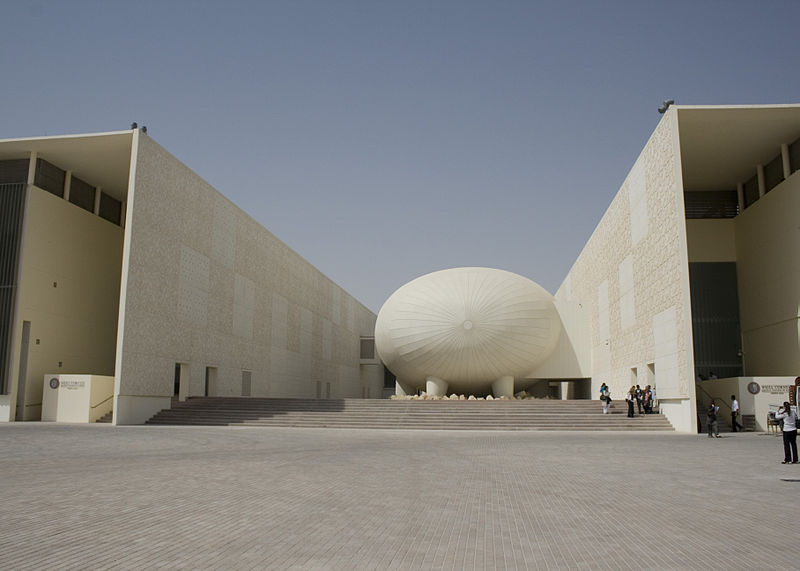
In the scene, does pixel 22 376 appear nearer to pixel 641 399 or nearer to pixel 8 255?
pixel 8 255

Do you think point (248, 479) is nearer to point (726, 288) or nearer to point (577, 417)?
point (577, 417)

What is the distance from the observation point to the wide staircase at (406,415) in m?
20.9

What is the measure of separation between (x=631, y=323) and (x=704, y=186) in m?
8.27

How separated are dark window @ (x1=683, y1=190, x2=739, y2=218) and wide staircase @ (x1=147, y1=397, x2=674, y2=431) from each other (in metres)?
11.0

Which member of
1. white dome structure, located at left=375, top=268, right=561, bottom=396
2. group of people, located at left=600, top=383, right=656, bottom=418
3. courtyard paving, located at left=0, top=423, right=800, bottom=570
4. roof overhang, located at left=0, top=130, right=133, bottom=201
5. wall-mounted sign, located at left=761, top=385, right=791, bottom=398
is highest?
roof overhang, located at left=0, top=130, right=133, bottom=201

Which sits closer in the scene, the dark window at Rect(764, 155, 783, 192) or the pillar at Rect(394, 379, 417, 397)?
the dark window at Rect(764, 155, 783, 192)

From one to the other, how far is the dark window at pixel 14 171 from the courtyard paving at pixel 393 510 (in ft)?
52.0

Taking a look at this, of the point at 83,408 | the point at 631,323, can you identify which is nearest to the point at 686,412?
the point at 631,323

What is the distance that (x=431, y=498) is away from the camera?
691 centimetres

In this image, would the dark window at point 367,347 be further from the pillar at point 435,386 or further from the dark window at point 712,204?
the dark window at point 712,204

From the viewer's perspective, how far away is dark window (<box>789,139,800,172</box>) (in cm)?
2258

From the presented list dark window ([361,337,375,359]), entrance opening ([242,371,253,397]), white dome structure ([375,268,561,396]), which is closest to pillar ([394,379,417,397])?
white dome structure ([375,268,561,396])

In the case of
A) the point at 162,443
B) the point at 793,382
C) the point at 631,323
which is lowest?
the point at 162,443

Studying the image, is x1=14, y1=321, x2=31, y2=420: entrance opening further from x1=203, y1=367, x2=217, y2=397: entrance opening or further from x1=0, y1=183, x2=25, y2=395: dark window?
x1=203, y1=367, x2=217, y2=397: entrance opening
